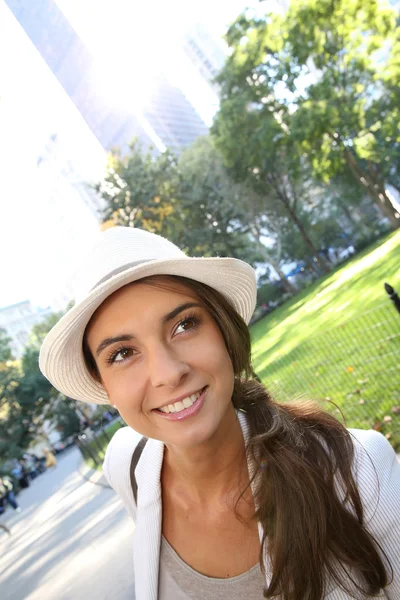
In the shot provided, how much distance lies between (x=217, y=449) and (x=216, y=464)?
8 cm

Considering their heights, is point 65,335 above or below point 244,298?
above

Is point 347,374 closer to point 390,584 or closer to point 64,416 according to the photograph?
point 390,584

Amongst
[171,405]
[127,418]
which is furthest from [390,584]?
[127,418]

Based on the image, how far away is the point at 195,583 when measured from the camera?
1922 millimetres

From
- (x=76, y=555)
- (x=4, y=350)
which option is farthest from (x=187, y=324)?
(x=4, y=350)

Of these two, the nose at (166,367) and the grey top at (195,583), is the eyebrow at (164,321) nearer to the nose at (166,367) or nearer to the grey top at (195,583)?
the nose at (166,367)

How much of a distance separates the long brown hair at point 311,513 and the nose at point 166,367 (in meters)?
0.28

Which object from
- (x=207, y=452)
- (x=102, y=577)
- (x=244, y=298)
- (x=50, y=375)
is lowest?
(x=102, y=577)

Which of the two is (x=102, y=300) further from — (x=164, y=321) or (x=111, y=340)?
(x=164, y=321)

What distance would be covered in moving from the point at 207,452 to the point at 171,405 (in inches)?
13.4

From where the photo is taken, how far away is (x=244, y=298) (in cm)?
220

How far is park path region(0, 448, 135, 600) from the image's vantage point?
5.91 meters

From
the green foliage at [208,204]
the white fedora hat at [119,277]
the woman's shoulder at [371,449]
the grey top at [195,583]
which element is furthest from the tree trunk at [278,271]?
the woman's shoulder at [371,449]

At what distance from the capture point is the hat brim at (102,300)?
181 centimetres
